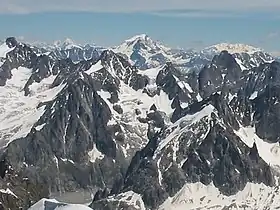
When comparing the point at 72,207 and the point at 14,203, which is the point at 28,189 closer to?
the point at 14,203

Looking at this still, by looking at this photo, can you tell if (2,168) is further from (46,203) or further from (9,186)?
(46,203)

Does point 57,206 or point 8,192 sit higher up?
point 57,206

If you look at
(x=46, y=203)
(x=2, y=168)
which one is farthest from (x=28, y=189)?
(x=46, y=203)

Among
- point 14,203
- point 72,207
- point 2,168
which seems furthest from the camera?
point 2,168

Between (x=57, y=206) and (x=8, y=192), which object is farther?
(x=8, y=192)

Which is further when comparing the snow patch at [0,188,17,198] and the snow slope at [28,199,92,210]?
the snow patch at [0,188,17,198]

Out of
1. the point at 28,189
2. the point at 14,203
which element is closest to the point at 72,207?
the point at 14,203

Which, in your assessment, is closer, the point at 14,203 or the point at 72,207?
the point at 72,207

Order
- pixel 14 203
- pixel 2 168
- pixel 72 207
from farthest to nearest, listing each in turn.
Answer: pixel 2 168
pixel 14 203
pixel 72 207

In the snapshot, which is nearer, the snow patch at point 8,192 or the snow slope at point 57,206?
the snow slope at point 57,206
